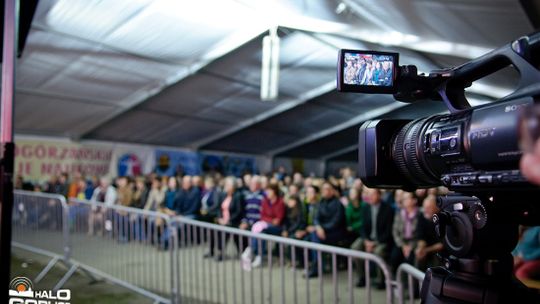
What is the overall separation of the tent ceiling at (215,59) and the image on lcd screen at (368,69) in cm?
36

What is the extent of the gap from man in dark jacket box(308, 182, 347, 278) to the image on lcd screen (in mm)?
3377

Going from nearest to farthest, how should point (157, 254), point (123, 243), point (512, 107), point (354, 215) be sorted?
point (512, 107), point (157, 254), point (123, 243), point (354, 215)

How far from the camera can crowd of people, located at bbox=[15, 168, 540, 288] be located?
3.66 metres

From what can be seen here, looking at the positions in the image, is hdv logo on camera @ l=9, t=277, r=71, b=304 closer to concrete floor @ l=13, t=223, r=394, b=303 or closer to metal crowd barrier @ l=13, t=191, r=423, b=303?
metal crowd barrier @ l=13, t=191, r=423, b=303

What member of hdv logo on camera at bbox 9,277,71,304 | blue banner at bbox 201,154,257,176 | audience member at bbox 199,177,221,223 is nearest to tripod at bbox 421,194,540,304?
hdv logo on camera at bbox 9,277,71,304

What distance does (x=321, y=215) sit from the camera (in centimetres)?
438

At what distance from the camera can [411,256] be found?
3.74 m

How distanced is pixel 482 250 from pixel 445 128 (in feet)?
0.88

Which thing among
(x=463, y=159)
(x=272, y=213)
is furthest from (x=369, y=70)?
(x=272, y=213)

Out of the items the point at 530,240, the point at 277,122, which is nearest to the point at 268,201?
the point at 530,240

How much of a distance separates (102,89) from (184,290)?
5797 millimetres

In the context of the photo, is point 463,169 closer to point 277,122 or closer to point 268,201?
point 268,201

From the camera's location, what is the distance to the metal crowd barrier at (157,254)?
3238 mm

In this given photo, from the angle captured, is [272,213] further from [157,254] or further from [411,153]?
[411,153]
